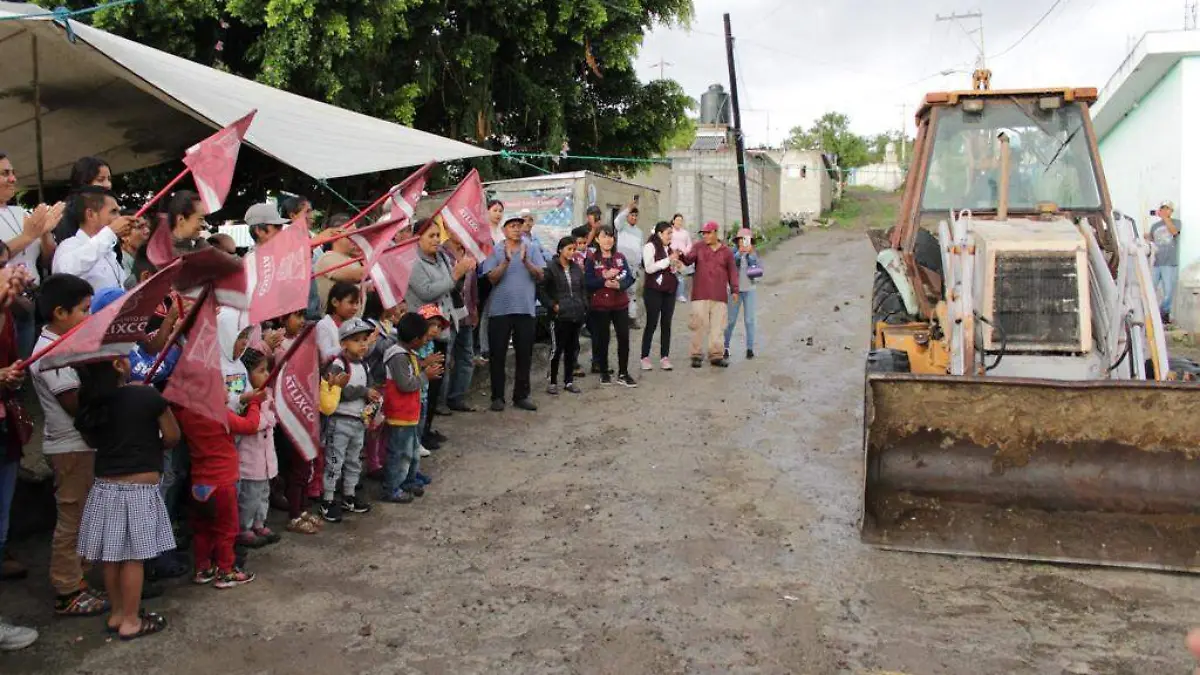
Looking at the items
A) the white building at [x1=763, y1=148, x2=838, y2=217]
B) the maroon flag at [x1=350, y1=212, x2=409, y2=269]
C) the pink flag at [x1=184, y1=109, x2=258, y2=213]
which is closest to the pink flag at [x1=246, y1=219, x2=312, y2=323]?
the pink flag at [x1=184, y1=109, x2=258, y2=213]

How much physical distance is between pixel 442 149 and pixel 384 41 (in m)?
5.15

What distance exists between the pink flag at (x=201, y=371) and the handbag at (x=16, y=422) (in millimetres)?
688

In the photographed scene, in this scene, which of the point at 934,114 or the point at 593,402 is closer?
the point at 934,114

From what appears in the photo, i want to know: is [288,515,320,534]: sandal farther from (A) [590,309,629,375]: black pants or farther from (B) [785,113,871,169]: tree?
(B) [785,113,871,169]: tree

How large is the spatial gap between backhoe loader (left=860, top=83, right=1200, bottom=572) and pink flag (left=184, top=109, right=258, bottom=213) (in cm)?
399

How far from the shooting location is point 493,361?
922 centimetres

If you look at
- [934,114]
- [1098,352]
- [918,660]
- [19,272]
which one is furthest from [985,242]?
[19,272]

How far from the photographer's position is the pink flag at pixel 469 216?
7508mm

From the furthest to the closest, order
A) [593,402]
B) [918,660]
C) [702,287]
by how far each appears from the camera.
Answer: [702,287] → [593,402] → [918,660]

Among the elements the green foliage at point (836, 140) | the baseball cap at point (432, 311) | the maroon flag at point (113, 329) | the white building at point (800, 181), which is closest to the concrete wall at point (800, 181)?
the white building at point (800, 181)

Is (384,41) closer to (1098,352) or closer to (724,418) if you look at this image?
(724,418)

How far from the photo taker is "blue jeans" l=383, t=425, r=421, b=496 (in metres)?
6.35

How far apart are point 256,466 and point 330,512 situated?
0.82 metres

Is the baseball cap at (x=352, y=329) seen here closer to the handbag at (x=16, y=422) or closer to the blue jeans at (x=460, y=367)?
the handbag at (x=16, y=422)
